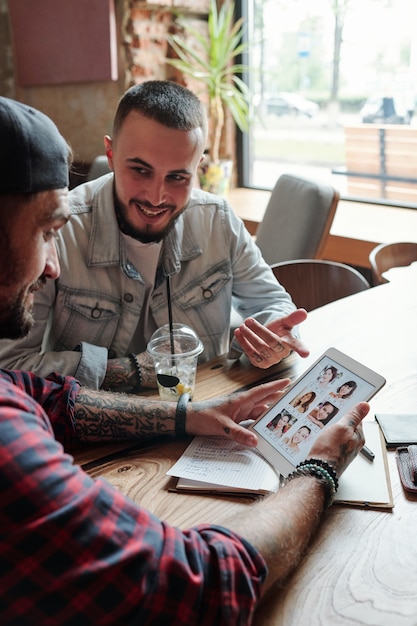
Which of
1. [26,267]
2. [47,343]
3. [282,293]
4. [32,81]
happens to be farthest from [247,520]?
[32,81]

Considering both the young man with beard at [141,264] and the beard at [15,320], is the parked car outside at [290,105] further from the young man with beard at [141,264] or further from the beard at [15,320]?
the beard at [15,320]

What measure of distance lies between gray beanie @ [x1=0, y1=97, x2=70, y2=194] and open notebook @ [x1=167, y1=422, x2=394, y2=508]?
0.54 metres

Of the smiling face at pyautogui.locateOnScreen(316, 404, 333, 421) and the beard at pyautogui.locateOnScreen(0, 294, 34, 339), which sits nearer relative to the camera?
the beard at pyautogui.locateOnScreen(0, 294, 34, 339)

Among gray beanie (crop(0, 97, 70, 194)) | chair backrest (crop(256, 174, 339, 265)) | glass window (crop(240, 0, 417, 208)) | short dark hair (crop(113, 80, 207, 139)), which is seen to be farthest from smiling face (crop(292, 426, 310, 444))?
glass window (crop(240, 0, 417, 208))

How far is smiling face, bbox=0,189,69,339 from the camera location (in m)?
0.80

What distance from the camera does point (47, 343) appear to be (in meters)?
1.64

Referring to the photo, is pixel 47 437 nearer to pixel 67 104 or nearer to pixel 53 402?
pixel 53 402

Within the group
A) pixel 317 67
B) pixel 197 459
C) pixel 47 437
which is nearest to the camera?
pixel 47 437

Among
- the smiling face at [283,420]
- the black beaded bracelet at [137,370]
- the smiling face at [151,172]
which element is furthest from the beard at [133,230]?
the smiling face at [283,420]

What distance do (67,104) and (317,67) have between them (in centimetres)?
159

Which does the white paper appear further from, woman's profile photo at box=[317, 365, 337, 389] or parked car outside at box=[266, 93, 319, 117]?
parked car outside at box=[266, 93, 319, 117]

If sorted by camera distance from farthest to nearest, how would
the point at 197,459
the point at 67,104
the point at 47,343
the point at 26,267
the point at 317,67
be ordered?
1. the point at 67,104
2. the point at 317,67
3. the point at 47,343
4. the point at 197,459
5. the point at 26,267

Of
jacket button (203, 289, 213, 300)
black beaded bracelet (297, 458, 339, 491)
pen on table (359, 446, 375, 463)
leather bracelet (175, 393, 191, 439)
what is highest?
jacket button (203, 289, 213, 300)

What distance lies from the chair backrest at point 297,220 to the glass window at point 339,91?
2.99ft
